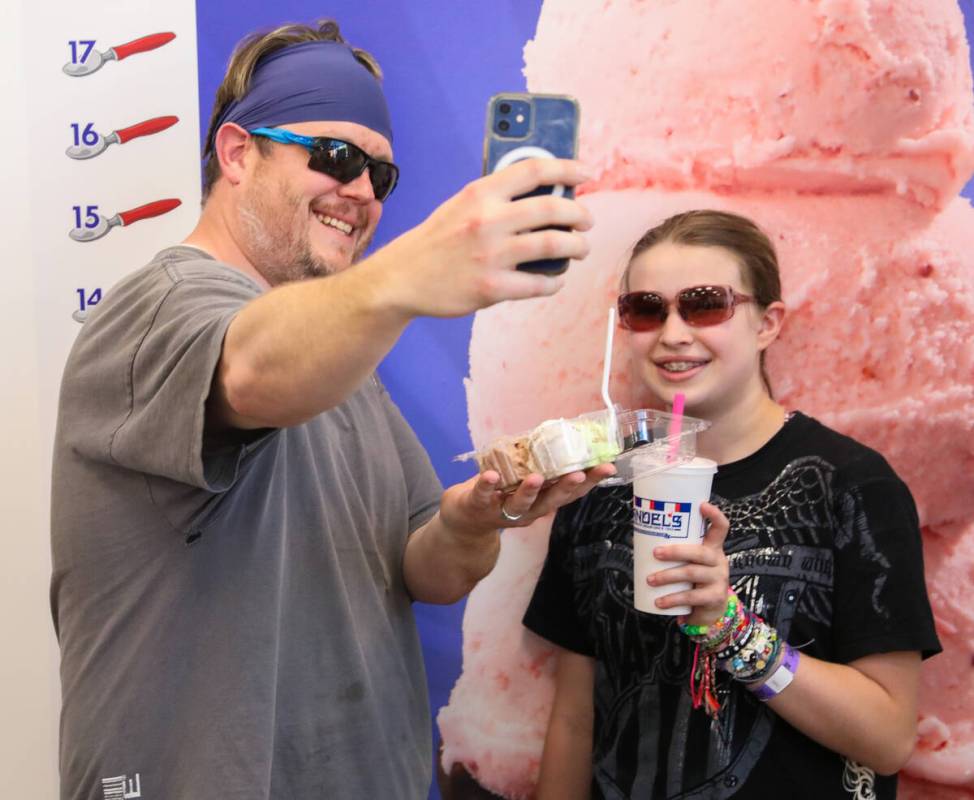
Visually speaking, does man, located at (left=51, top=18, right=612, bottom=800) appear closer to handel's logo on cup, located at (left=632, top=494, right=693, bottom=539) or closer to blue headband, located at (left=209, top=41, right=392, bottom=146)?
blue headband, located at (left=209, top=41, right=392, bottom=146)

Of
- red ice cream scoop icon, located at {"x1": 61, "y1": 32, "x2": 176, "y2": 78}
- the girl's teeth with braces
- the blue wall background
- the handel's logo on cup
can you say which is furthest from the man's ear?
the handel's logo on cup

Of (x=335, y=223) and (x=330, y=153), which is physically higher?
(x=330, y=153)

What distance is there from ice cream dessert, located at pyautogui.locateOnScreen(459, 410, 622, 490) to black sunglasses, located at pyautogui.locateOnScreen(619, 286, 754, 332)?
419 mm

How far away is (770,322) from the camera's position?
1.96m

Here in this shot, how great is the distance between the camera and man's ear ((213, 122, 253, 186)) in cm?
191

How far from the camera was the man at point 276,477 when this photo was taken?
1.07 m

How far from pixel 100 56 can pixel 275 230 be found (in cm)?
81

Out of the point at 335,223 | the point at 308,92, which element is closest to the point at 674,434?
the point at 335,223

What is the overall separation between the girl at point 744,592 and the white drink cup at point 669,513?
3cm

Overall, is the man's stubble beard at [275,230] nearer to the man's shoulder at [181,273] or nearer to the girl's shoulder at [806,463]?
the man's shoulder at [181,273]

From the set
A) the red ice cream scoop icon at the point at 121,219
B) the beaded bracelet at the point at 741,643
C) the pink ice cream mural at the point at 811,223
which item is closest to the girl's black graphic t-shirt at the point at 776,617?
the beaded bracelet at the point at 741,643

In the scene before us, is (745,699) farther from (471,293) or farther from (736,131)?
(736,131)

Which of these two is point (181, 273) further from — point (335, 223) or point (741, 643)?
point (741, 643)

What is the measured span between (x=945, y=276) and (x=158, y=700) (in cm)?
198
